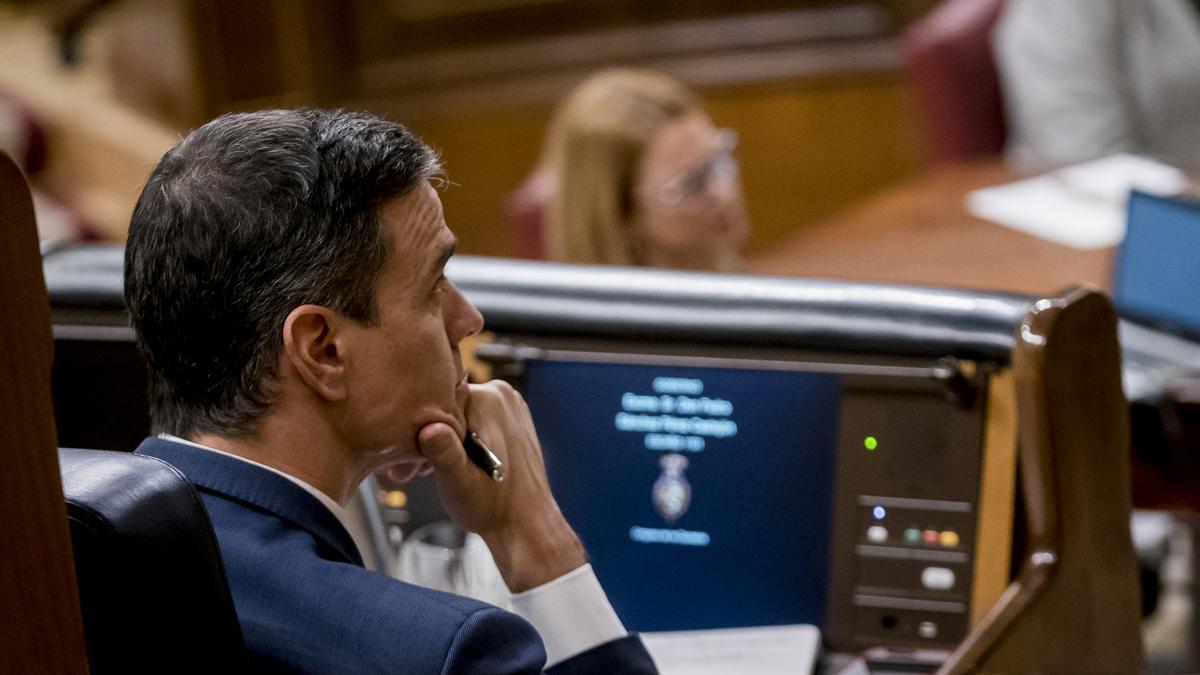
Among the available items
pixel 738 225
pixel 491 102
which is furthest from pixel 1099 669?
pixel 491 102

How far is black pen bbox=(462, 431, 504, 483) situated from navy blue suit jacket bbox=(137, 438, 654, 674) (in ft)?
0.50

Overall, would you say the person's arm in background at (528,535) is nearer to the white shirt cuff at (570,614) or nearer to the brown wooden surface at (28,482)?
the white shirt cuff at (570,614)

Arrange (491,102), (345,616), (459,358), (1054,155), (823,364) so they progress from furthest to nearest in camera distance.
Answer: (491,102) → (1054,155) → (823,364) → (459,358) → (345,616)

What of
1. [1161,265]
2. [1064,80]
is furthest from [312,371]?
[1064,80]

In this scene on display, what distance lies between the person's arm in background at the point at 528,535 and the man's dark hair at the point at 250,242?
149 mm

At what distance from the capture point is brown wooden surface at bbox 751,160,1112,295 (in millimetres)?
2373

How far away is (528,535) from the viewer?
1.11 m

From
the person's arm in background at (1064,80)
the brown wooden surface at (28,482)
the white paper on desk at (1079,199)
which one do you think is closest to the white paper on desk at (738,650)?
the brown wooden surface at (28,482)

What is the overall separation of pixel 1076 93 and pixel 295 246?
9.24ft

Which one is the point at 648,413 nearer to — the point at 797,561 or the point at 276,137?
the point at 797,561

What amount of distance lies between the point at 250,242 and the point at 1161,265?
5.08 feet

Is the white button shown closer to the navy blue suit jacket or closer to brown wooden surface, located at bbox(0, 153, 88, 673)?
the navy blue suit jacket

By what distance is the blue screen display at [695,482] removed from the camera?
4.25 feet

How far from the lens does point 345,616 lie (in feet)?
2.96
